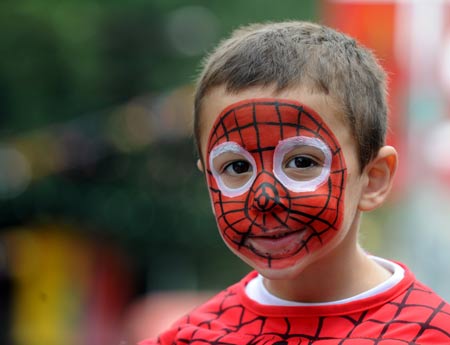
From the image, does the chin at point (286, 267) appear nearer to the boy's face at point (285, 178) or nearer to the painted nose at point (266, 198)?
the boy's face at point (285, 178)

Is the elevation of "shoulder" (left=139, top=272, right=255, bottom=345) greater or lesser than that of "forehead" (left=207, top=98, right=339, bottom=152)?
lesser

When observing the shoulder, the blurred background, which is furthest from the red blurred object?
the shoulder

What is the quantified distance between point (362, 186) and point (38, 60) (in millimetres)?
11762

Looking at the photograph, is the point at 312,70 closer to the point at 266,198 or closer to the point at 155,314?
the point at 266,198

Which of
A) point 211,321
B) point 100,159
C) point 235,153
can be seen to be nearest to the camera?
point 235,153

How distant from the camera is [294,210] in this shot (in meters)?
2.61

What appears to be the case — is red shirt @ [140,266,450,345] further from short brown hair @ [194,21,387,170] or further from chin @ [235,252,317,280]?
short brown hair @ [194,21,387,170]

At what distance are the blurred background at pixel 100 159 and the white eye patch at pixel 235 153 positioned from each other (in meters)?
9.78

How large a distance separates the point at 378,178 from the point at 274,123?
410 millimetres

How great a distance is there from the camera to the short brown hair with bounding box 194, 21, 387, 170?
2.67m

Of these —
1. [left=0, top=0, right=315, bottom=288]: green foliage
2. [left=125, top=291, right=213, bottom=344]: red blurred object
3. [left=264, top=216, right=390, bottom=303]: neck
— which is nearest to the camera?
[left=264, top=216, right=390, bottom=303]: neck

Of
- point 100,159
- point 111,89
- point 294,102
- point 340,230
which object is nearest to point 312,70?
point 294,102

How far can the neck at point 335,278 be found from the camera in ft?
9.09

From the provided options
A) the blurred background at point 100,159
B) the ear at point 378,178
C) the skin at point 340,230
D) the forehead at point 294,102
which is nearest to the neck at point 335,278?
the skin at point 340,230
